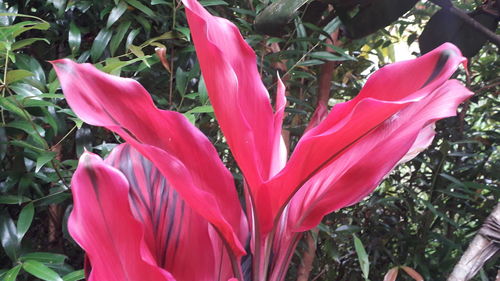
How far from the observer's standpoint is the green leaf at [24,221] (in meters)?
0.64

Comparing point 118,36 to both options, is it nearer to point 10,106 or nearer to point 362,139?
point 10,106

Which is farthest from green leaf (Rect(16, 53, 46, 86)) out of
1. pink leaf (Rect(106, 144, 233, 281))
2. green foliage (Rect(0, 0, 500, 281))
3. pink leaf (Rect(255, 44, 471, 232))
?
pink leaf (Rect(255, 44, 471, 232))

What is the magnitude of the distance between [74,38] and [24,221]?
304mm

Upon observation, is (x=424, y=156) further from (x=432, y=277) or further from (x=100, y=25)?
(x=100, y=25)

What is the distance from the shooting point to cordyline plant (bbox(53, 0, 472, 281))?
33 centimetres

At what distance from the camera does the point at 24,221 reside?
2.16ft

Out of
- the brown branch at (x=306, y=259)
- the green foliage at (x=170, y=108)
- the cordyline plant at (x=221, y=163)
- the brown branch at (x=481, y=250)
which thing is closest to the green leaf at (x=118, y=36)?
the green foliage at (x=170, y=108)

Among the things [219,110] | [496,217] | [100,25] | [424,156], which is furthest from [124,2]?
[424,156]

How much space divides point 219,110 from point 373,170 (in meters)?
0.14

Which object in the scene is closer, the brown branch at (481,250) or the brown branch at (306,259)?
the brown branch at (481,250)

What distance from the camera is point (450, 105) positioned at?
36 cm

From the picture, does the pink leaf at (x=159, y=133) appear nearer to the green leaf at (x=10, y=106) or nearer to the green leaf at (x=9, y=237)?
the green leaf at (x=10, y=106)

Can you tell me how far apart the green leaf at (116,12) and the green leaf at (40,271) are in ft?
1.23

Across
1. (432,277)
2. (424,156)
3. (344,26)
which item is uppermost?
(344,26)
